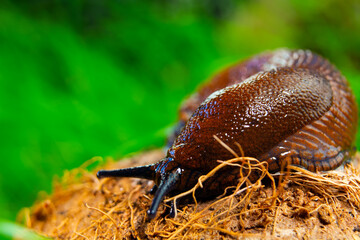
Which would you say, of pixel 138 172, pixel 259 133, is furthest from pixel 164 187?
pixel 259 133

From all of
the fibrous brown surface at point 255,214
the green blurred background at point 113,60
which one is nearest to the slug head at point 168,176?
the fibrous brown surface at point 255,214

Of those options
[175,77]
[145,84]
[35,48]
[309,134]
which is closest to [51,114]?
[35,48]

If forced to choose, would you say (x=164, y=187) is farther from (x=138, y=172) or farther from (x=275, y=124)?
(x=275, y=124)

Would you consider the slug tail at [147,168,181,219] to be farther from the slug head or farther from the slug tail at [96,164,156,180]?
the slug tail at [96,164,156,180]

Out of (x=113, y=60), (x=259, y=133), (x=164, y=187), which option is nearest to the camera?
(x=164, y=187)

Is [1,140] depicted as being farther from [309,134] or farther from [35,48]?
[309,134]

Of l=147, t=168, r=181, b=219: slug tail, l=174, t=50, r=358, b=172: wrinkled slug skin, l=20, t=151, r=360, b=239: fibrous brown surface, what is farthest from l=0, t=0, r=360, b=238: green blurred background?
l=147, t=168, r=181, b=219: slug tail

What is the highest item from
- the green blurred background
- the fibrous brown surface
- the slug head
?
the green blurred background
